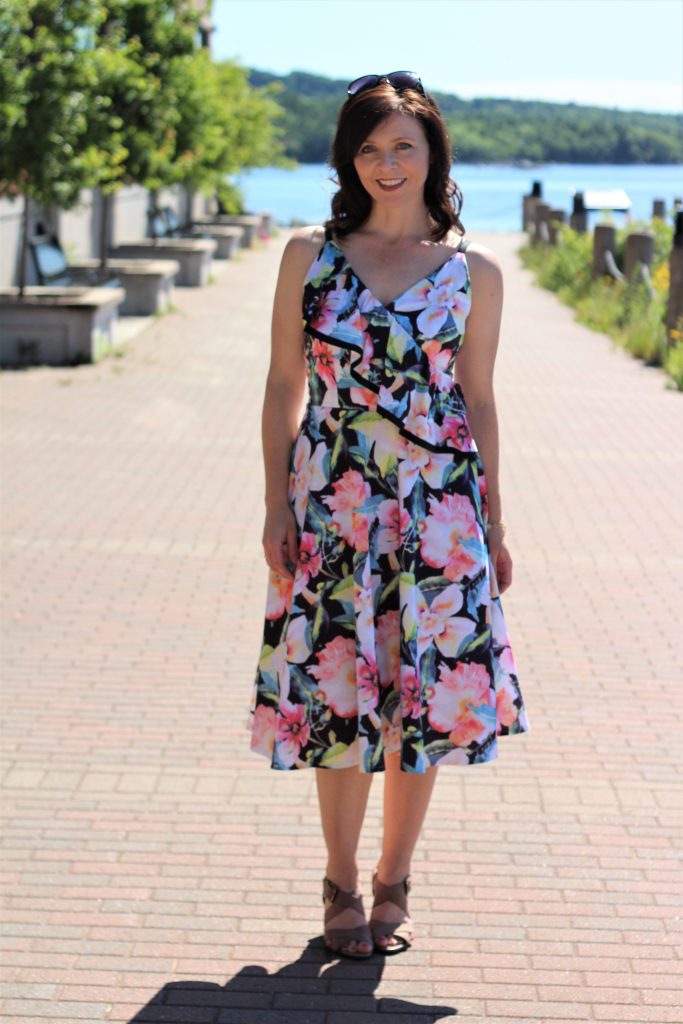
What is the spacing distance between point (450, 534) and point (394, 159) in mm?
835

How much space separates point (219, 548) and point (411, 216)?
14.4ft

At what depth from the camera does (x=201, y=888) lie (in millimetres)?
4082

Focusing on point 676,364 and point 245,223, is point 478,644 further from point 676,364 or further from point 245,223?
point 245,223

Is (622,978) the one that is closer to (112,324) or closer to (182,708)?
(182,708)

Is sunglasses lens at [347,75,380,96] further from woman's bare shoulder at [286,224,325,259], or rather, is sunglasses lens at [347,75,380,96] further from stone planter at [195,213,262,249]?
stone planter at [195,213,262,249]

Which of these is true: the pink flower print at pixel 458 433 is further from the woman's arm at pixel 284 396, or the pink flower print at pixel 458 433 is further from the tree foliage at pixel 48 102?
the tree foliage at pixel 48 102

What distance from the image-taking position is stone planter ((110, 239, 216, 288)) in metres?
21.7

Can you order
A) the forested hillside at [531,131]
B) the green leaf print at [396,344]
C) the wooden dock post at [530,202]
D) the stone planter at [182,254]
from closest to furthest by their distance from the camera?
the green leaf print at [396,344]
the stone planter at [182,254]
the wooden dock post at [530,202]
the forested hillside at [531,131]

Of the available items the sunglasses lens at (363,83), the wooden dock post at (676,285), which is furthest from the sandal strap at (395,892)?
the wooden dock post at (676,285)

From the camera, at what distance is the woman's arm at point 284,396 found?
348cm

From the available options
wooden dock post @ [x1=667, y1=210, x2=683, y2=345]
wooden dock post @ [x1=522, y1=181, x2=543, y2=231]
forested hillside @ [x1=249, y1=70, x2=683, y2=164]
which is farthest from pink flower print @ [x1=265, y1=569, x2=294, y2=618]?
forested hillside @ [x1=249, y1=70, x2=683, y2=164]

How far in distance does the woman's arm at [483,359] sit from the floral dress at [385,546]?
47 millimetres

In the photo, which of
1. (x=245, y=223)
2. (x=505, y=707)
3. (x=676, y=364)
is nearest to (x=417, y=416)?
(x=505, y=707)

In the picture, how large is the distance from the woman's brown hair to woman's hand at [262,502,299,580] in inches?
25.2
